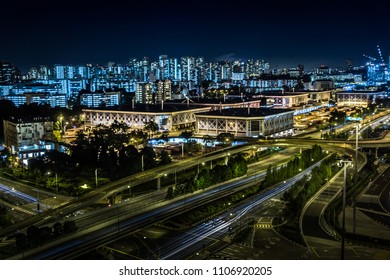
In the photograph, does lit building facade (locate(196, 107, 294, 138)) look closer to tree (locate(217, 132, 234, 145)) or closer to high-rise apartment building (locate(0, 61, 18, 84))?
tree (locate(217, 132, 234, 145))

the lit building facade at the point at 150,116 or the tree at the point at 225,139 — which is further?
the lit building facade at the point at 150,116

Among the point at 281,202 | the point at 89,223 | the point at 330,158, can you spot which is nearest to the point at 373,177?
the point at 330,158

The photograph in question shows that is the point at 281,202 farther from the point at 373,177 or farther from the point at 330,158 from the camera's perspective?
the point at 373,177

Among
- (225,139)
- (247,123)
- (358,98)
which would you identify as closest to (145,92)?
(358,98)

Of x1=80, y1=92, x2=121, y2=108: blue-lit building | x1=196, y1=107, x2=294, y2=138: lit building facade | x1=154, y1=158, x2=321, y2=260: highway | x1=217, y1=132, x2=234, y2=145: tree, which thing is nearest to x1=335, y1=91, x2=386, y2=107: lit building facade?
x1=196, y1=107, x2=294, y2=138: lit building facade

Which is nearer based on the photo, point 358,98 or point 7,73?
point 358,98

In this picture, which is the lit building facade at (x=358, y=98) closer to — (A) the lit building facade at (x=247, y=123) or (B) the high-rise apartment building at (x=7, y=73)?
(A) the lit building facade at (x=247, y=123)

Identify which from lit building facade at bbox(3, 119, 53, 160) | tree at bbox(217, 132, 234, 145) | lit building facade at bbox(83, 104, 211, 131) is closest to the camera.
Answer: lit building facade at bbox(3, 119, 53, 160)

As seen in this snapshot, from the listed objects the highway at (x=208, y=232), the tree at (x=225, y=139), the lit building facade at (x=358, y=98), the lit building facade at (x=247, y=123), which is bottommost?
the highway at (x=208, y=232)

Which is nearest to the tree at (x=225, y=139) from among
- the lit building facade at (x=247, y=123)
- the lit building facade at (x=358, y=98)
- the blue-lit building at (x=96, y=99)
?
the lit building facade at (x=247, y=123)

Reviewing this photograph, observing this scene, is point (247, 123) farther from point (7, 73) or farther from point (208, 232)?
point (7, 73)

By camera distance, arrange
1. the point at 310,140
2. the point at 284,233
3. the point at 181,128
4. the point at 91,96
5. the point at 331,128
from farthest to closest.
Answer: the point at 91,96 → the point at 181,128 → the point at 331,128 → the point at 310,140 → the point at 284,233
